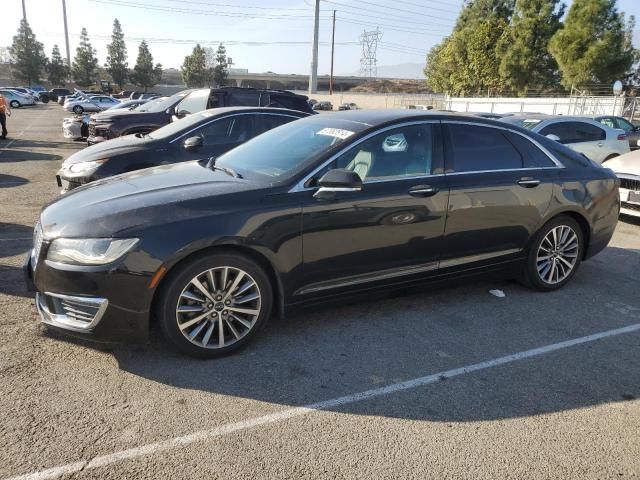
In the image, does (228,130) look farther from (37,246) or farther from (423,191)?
(37,246)

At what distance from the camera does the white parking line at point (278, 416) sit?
2512mm

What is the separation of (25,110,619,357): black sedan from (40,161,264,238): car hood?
0.04 ft

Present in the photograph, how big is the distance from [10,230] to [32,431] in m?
4.54

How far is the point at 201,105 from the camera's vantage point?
10.9m

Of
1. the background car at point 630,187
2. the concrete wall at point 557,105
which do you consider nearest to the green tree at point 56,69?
the concrete wall at point 557,105

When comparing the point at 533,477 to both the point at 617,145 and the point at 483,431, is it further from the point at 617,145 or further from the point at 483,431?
the point at 617,145

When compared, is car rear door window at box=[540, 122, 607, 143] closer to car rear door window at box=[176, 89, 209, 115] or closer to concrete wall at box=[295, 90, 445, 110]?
car rear door window at box=[176, 89, 209, 115]

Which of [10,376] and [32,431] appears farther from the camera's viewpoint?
[10,376]

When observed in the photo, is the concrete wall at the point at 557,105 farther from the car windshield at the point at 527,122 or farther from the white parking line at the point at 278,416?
the white parking line at the point at 278,416

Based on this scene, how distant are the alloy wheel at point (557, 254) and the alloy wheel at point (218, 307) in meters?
2.84

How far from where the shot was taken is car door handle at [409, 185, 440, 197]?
13.4 ft

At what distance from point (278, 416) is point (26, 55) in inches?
3674

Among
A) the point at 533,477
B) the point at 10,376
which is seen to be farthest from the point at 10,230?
the point at 533,477

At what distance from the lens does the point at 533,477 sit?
256 cm
